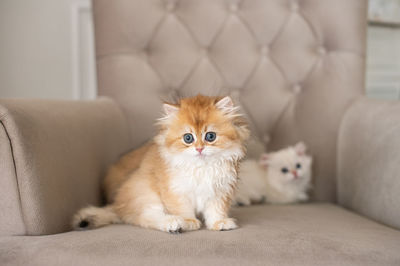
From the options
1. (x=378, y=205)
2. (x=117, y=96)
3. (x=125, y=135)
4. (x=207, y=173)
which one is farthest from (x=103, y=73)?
(x=378, y=205)

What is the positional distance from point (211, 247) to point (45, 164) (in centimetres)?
48

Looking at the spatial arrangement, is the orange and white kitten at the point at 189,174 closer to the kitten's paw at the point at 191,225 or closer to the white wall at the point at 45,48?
the kitten's paw at the point at 191,225

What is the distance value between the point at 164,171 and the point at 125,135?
0.52 m

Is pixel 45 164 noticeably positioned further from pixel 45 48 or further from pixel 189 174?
pixel 45 48

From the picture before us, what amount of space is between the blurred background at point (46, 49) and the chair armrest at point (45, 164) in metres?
0.92

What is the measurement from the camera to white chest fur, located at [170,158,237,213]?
111 cm

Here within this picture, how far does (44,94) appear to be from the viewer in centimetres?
216

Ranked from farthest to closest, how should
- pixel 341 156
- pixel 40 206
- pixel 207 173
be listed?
1. pixel 341 156
2. pixel 207 173
3. pixel 40 206

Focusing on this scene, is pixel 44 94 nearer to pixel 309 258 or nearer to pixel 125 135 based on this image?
pixel 125 135

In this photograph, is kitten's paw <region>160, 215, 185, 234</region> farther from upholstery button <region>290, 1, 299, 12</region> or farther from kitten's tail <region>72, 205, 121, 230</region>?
upholstery button <region>290, 1, 299, 12</region>

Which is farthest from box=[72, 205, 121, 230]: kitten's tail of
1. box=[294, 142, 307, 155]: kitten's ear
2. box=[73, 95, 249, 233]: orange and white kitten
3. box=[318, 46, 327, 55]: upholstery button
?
box=[318, 46, 327, 55]: upholstery button

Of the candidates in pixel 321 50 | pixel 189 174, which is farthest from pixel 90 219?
pixel 321 50

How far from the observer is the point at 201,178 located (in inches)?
43.8

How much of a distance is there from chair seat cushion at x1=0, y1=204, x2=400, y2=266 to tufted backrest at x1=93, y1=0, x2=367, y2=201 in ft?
2.22
